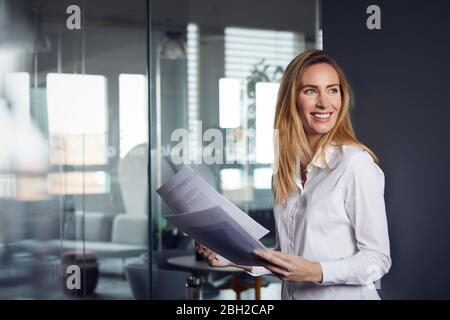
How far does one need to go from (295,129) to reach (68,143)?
276 centimetres

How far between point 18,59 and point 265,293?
2.29 m

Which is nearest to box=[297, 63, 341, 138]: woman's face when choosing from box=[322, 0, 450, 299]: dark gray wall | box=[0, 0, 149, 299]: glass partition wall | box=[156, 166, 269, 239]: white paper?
box=[156, 166, 269, 239]: white paper

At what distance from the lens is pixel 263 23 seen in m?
5.43

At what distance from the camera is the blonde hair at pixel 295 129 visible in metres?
2.29

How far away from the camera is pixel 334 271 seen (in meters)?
2.09

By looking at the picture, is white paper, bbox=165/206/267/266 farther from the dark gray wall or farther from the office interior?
the office interior

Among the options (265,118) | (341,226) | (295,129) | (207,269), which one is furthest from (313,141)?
(207,269)

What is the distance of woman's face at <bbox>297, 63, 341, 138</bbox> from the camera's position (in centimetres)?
233

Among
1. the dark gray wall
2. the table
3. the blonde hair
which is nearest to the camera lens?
the blonde hair

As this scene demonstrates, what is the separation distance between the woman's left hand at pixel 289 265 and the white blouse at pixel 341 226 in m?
0.04

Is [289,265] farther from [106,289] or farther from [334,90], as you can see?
[106,289]
